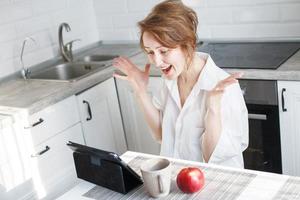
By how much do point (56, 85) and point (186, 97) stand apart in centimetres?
105

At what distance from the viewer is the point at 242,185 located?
1.42 m

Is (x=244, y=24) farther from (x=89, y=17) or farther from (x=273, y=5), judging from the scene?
(x=89, y=17)

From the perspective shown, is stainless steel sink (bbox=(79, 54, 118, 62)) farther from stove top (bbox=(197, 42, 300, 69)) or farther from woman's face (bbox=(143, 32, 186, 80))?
woman's face (bbox=(143, 32, 186, 80))

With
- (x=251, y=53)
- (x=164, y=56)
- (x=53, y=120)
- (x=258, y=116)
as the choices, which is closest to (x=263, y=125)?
(x=258, y=116)

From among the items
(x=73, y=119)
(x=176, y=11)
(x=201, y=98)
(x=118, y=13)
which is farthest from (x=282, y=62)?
(x=118, y=13)

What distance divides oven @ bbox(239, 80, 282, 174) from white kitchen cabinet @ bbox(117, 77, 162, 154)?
0.68 metres

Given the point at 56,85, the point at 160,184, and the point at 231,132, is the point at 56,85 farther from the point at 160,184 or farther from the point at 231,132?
the point at 160,184

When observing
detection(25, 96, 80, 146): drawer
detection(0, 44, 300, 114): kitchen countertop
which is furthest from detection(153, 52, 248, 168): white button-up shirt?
detection(25, 96, 80, 146): drawer

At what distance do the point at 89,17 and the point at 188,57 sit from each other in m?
1.93

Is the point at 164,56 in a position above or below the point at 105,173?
above

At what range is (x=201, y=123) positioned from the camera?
1906 mm

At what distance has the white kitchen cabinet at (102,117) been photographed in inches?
111

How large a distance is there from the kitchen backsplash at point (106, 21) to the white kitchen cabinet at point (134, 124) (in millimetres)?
639

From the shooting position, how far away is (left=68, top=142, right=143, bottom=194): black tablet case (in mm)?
1444
